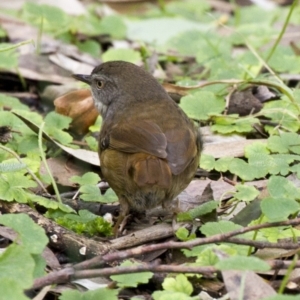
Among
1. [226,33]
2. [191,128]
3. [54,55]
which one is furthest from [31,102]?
[226,33]

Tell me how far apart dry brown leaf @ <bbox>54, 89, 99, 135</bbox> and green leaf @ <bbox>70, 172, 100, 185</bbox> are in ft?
3.61

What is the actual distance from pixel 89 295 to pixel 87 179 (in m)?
1.66

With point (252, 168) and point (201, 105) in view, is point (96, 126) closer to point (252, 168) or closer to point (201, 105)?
point (201, 105)

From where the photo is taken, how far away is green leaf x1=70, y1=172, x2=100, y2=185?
16.0 ft

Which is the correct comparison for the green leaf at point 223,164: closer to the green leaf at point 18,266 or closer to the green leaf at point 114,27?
the green leaf at point 18,266

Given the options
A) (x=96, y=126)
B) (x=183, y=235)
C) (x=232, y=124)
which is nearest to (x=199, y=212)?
(x=183, y=235)

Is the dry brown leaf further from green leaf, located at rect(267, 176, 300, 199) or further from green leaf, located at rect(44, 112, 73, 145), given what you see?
green leaf, located at rect(267, 176, 300, 199)

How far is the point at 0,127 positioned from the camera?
5.18m

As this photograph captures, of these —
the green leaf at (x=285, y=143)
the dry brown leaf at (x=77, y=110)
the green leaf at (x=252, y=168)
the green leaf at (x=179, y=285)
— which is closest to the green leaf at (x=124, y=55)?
the dry brown leaf at (x=77, y=110)

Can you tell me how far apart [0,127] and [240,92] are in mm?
2015

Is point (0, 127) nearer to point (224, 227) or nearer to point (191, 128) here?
point (191, 128)

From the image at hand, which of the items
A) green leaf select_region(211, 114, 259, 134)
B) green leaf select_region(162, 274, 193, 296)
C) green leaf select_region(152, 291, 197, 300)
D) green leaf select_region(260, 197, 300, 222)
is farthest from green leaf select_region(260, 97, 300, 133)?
green leaf select_region(152, 291, 197, 300)

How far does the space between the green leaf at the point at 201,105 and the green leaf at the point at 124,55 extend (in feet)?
4.81

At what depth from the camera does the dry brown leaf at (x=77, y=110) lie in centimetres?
598
